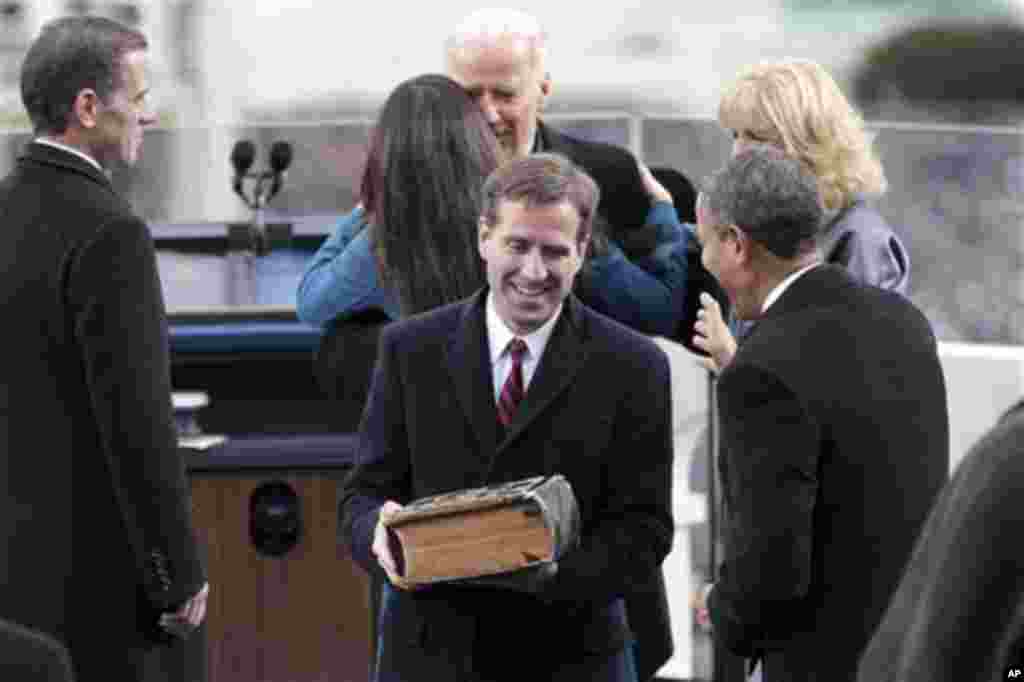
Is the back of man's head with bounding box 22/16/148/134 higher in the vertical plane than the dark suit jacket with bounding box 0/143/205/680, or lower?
higher

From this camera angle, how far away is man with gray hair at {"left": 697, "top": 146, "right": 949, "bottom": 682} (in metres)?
3.56

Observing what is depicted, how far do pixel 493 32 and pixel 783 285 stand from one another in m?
1.32

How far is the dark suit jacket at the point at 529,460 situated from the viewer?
374cm

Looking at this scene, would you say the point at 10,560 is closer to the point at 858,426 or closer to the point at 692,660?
the point at 858,426

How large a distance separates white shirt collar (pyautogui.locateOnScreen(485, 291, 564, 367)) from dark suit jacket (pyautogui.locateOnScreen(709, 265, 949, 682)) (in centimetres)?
32

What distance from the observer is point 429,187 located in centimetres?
450

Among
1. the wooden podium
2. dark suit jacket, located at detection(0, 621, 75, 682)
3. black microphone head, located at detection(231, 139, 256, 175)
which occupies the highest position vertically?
dark suit jacket, located at detection(0, 621, 75, 682)

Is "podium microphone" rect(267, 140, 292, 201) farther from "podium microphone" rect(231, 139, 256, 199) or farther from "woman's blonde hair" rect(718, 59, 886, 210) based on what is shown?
"woman's blonde hair" rect(718, 59, 886, 210)

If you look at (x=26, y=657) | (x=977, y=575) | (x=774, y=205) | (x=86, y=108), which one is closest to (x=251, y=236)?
(x=86, y=108)

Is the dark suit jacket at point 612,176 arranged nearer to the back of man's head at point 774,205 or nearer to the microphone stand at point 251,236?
the back of man's head at point 774,205

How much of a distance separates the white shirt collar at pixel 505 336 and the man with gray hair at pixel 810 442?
0.29 meters

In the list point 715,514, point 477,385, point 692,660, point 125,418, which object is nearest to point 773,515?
point 477,385

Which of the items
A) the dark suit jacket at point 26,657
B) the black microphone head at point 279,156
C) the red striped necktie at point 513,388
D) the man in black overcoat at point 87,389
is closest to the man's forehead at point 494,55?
the man in black overcoat at point 87,389

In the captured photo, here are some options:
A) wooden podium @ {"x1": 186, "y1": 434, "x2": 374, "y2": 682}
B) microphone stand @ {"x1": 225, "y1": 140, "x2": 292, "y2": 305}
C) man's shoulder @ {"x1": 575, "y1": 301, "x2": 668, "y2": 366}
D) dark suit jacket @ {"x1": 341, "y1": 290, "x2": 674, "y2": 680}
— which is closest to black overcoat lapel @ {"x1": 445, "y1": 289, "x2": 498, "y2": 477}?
A: dark suit jacket @ {"x1": 341, "y1": 290, "x2": 674, "y2": 680}
